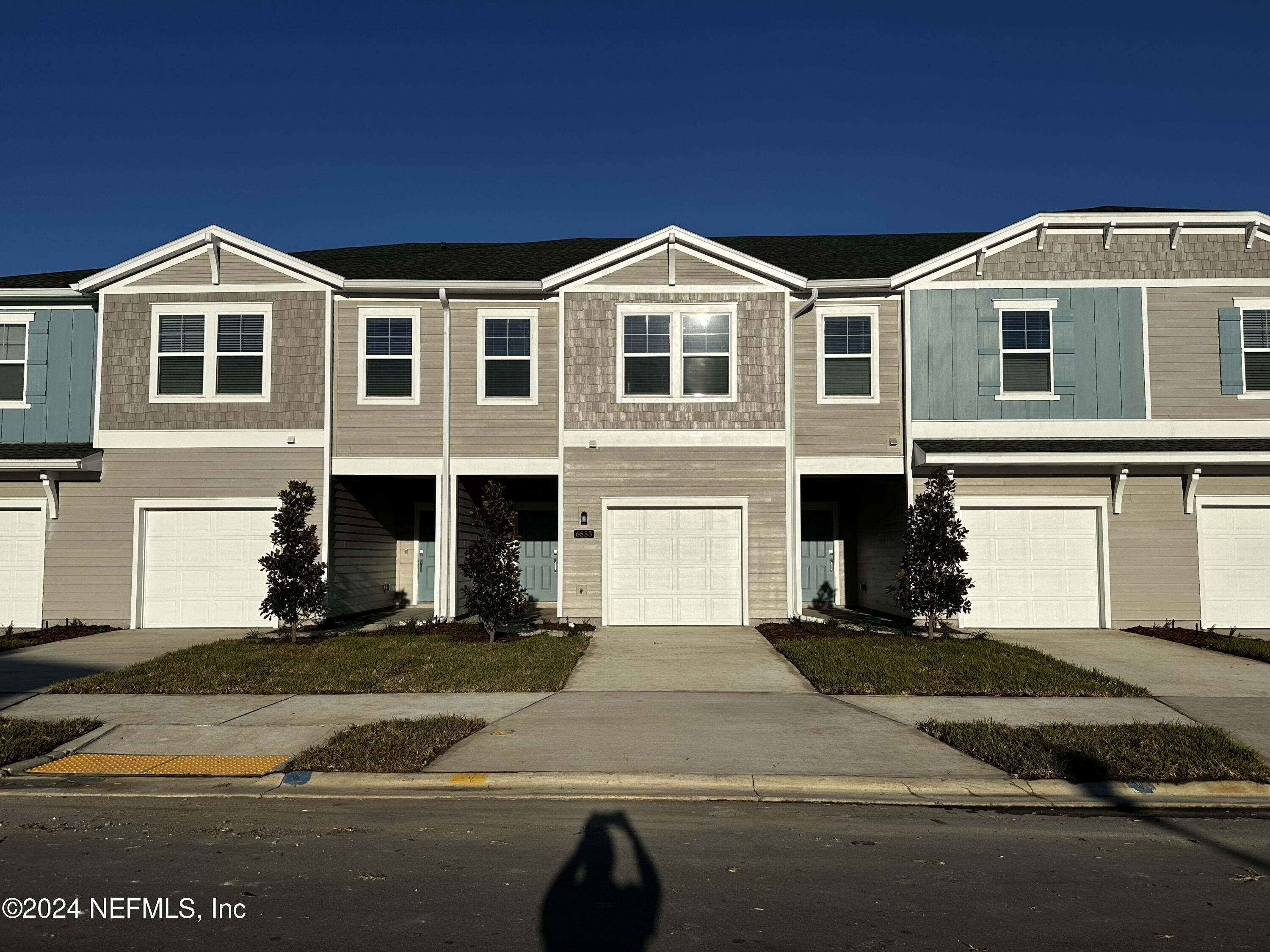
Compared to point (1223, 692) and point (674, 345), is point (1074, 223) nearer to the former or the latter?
point (674, 345)

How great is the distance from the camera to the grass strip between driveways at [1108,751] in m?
7.59

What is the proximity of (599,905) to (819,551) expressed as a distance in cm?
1668

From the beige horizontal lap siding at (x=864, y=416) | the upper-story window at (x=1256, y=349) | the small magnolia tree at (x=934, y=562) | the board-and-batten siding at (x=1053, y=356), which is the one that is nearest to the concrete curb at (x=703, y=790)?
the small magnolia tree at (x=934, y=562)

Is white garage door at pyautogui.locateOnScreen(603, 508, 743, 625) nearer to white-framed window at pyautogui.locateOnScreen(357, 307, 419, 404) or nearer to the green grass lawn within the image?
the green grass lawn

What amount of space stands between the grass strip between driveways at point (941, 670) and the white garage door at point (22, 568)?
1310 cm

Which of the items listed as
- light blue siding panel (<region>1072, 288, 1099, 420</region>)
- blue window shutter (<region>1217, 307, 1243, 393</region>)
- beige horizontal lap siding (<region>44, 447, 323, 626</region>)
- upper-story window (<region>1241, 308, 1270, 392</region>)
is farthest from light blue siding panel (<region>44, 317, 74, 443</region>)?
upper-story window (<region>1241, 308, 1270, 392</region>)

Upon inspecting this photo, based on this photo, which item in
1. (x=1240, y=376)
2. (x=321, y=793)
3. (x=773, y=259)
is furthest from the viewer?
(x=773, y=259)

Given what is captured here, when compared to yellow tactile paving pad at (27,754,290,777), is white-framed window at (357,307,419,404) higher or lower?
higher

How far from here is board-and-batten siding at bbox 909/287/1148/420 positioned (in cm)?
1697

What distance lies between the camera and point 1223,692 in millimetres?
11109

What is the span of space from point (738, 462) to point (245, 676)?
8.91 m

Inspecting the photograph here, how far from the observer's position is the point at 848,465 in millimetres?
17266

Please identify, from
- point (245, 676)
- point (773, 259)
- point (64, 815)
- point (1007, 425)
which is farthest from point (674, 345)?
point (64, 815)

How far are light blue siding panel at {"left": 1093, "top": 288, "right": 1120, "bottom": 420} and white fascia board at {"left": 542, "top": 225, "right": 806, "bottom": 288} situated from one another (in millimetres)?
5267
